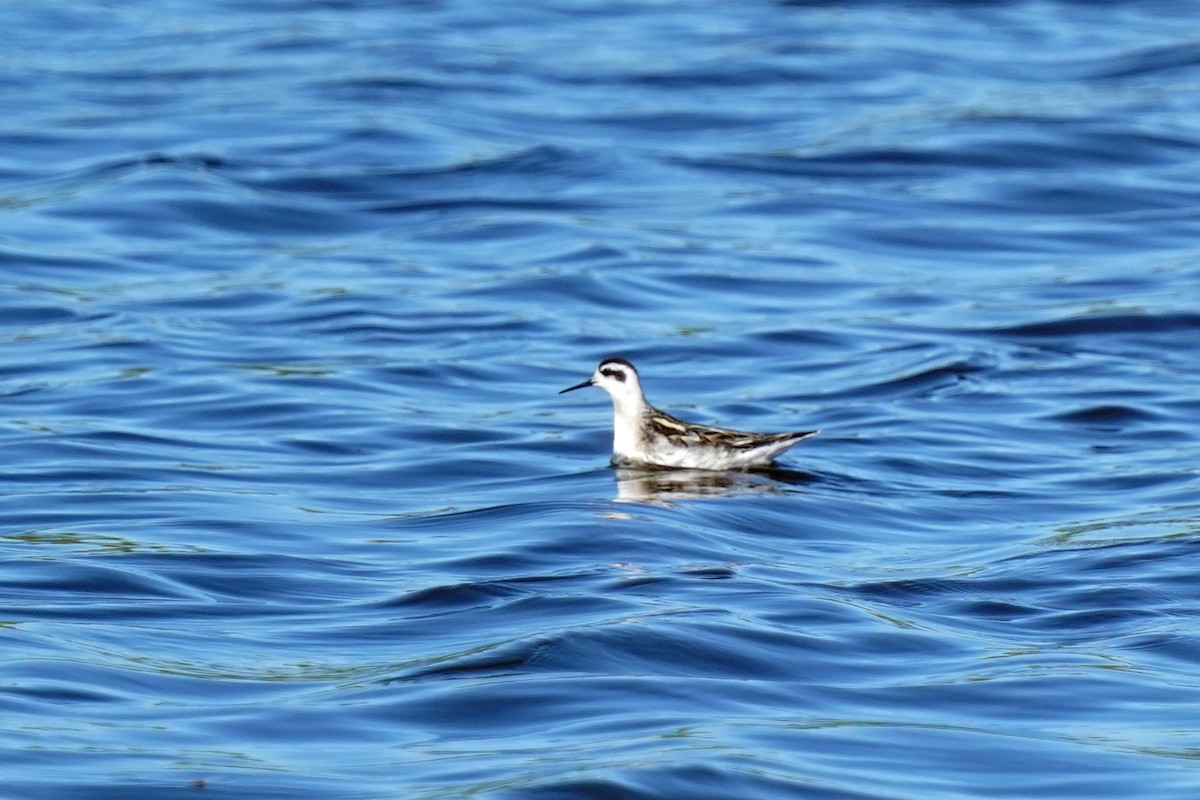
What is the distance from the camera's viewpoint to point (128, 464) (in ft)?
42.4

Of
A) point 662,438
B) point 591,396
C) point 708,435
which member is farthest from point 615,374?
point 591,396

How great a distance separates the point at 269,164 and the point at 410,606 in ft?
45.2

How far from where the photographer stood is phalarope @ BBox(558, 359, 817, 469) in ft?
43.7

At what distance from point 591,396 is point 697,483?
3.01m

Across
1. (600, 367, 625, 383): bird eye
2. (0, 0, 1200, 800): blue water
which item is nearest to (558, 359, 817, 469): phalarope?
(600, 367, 625, 383): bird eye

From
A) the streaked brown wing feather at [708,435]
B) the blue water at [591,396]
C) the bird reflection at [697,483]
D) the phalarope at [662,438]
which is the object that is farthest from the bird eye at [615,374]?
the bird reflection at [697,483]

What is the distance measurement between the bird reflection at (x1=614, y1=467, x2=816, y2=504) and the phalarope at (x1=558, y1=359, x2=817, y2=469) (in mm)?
85

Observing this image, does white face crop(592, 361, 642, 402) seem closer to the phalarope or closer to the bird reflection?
the phalarope

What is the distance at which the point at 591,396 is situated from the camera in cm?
1625

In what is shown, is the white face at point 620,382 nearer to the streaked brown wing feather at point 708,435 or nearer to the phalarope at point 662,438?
the phalarope at point 662,438

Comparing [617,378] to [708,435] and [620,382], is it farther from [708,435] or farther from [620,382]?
[708,435]

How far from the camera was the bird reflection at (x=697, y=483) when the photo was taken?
12675mm

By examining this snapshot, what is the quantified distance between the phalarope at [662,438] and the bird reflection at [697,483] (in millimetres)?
85

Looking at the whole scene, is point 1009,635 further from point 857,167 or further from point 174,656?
point 857,167
